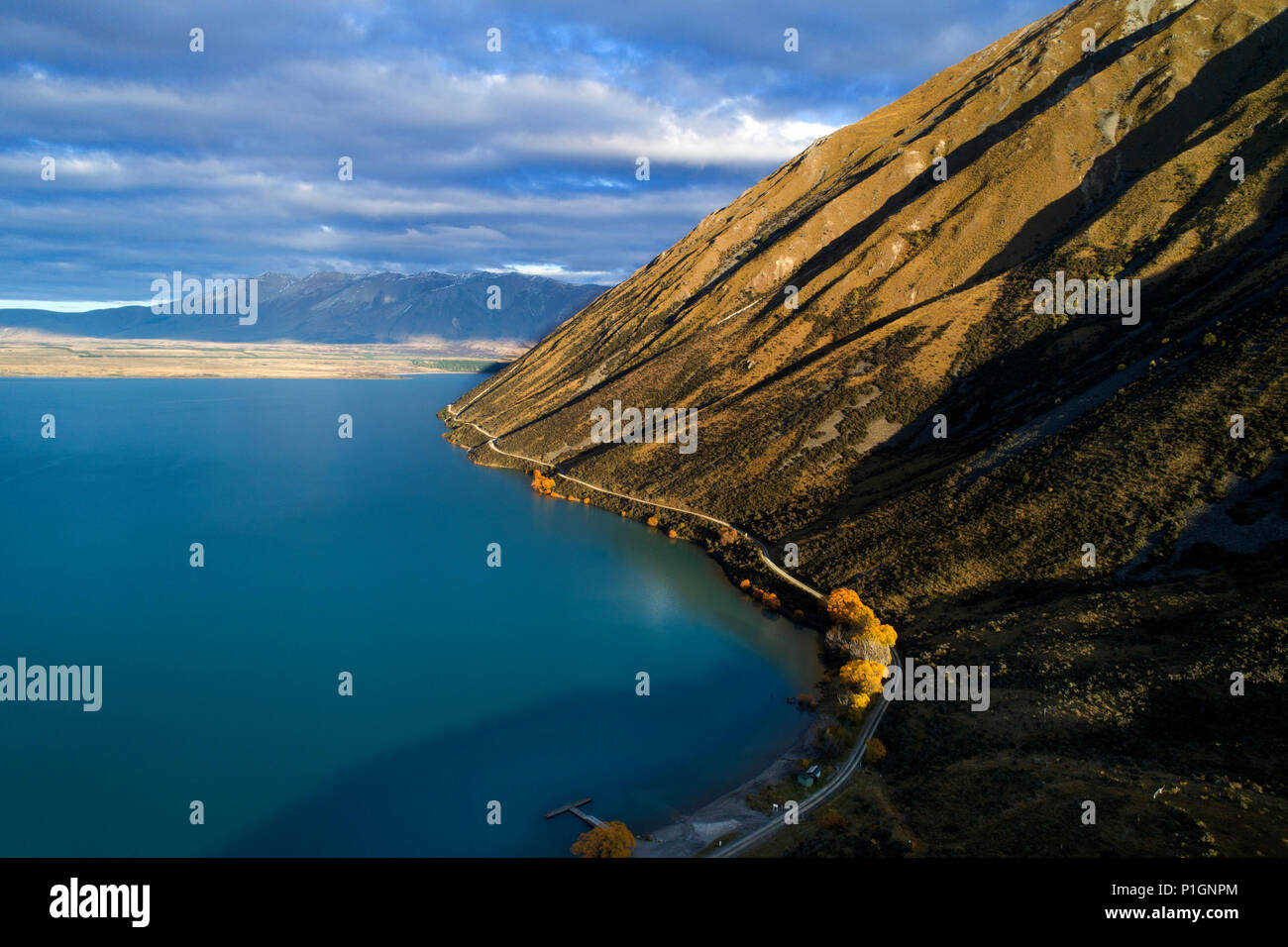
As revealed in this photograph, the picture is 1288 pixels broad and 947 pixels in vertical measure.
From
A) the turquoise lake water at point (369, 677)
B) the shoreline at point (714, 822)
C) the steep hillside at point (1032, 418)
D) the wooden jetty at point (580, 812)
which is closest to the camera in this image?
the shoreline at point (714, 822)

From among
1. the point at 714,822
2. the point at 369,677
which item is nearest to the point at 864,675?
the point at 714,822

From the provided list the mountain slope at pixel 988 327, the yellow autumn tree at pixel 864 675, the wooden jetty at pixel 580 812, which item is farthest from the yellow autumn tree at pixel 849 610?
the wooden jetty at pixel 580 812

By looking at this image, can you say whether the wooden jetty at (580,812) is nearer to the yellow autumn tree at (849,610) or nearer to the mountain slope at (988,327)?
the yellow autumn tree at (849,610)

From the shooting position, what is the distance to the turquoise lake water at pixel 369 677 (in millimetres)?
40875

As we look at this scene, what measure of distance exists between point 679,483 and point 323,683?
60.7 metres

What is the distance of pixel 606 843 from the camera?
34.7 meters

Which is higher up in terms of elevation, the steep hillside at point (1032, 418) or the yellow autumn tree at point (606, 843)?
the steep hillside at point (1032, 418)

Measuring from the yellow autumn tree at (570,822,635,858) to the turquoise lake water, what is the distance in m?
3.03

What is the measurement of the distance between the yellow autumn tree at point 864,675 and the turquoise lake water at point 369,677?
557 cm

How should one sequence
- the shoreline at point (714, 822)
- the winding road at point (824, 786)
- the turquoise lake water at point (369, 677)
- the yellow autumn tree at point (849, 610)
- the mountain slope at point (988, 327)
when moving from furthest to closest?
the mountain slope at point (988, 327), the yellow autumn tree at point (849, 610), the turquoise lake water at point (369, 677), the shoreline at point (714, 822), the winding road at point (824, 786)

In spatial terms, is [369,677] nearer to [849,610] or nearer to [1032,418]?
[849,610]

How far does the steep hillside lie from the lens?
38.2 metres

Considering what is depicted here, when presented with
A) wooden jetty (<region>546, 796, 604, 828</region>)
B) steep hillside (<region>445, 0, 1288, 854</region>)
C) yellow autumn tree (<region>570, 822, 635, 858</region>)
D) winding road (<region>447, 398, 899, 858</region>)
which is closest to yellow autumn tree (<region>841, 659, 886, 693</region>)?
winding road (<region>447, 398, 899, 858</region>)

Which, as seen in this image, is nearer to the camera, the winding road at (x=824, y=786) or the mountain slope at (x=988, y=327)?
the winding road at (x=824, y=786)
